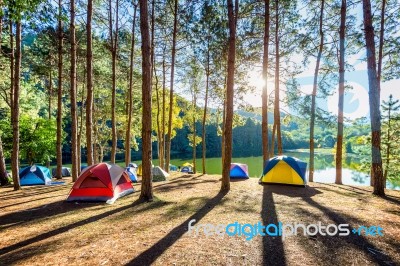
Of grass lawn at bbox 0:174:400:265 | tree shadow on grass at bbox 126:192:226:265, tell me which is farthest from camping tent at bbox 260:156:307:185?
tree shadow on grass at bbox 126:192:226:265

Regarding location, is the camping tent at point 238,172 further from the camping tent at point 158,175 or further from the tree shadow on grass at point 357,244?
the tree shadow on grass at point 357,244

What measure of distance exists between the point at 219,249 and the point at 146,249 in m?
1.26

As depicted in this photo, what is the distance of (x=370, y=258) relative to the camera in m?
3.51

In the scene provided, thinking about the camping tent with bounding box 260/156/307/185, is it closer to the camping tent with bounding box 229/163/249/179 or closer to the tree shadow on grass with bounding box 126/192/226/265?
the camping tent with bounding box 229/163/249/179

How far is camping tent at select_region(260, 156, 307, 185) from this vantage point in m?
9.77

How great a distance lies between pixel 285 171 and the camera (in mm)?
10008

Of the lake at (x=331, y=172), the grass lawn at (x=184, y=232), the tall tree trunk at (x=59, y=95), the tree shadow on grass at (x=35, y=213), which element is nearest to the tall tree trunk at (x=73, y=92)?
the tall tree trunk at (x=59, y=95)

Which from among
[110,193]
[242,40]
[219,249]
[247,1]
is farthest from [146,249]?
[247,1]

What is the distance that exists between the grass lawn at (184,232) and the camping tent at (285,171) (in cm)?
194

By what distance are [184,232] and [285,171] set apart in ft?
22.5

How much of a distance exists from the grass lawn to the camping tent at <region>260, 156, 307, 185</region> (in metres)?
1.94

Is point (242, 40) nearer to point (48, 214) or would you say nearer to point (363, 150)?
point (48, 214)

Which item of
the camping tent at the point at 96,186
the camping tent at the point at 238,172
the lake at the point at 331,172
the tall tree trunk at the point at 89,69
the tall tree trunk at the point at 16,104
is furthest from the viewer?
the lake at the point at 331,172

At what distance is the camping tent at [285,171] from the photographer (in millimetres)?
9773
